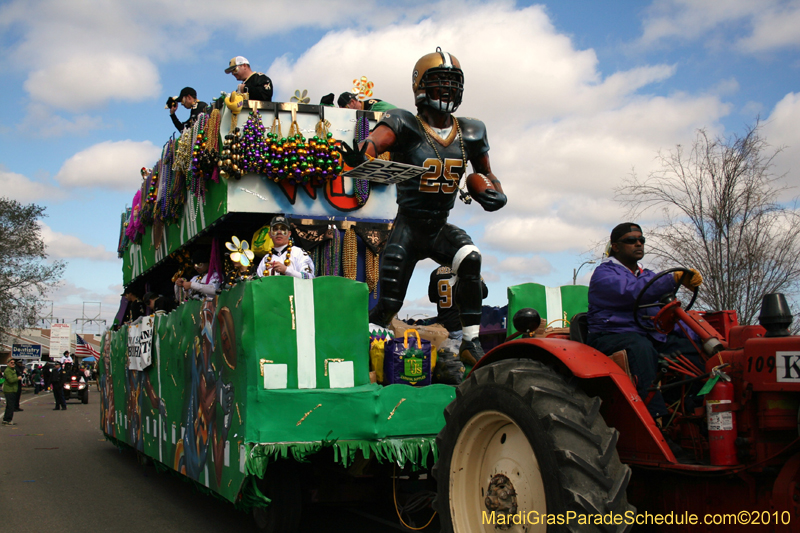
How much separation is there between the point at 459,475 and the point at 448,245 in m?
2.90

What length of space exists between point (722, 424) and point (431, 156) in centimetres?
356

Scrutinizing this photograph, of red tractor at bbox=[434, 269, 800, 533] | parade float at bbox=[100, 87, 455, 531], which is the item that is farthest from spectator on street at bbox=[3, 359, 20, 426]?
red tractor at bbox=[434, 269, 800, 533]

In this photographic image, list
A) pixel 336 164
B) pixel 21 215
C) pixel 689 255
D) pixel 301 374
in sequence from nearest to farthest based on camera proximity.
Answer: pixel 301 374 → pixel 336 164 → pixel 689 255 → pixel 21 215

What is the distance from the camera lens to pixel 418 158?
5.84 meters

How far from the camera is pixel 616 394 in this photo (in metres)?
3.28

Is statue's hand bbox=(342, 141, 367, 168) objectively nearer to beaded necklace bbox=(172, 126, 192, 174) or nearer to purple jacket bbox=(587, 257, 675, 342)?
purple jacket bbox=(587, 257, 675, 342)

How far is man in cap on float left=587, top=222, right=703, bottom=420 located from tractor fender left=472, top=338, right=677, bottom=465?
0.13 meters

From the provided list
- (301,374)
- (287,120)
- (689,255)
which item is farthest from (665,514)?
(689,255)

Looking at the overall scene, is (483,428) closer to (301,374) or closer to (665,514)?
(665,514)

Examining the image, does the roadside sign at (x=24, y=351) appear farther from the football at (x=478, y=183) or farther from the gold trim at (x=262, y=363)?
the gold trim at (x=262, y=363)

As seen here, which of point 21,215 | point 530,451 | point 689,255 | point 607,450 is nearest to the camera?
point 607,450

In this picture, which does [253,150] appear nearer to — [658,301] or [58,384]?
[658,301]

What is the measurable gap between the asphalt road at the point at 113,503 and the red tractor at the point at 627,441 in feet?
7.88

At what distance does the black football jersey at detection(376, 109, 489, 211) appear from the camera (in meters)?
5.80
